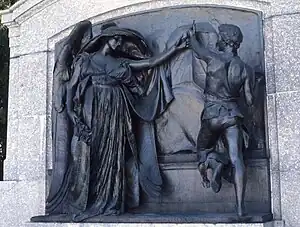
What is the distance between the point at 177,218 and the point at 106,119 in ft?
5.40

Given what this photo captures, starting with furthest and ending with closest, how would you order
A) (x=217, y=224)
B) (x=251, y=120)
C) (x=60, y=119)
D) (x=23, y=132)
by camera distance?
(x=23, y=132)
(x=60, y=119)
(x=251, y=120)
(x=217, y=224)

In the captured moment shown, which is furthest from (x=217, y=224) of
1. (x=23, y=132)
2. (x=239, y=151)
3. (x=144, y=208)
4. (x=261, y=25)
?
(x=23, y=132)

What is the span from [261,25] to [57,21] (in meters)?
3.25

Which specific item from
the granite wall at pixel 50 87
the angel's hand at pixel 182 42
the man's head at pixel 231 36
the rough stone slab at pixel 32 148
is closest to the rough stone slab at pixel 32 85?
the granite wall at pixel 50 87

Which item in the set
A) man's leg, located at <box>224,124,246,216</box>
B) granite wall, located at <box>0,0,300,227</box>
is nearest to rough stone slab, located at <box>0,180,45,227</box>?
granite wall, located at <box>0,0,300,227</box>

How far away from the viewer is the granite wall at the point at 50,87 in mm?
6656

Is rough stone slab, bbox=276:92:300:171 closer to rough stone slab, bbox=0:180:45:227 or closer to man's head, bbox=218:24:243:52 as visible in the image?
man's head, bbox=218:24:243:52

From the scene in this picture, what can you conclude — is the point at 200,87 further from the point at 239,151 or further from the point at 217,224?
the point at 217,224

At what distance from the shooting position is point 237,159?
20.7ft

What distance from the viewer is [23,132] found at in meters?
8.34

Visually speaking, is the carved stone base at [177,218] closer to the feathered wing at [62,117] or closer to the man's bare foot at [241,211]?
the man's bare foot at [241,211]

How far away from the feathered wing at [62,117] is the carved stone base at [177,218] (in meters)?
0.42

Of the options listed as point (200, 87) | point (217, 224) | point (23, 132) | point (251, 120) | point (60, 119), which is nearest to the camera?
point (217, 224)

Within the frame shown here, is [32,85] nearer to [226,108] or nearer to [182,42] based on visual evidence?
[182,42]
